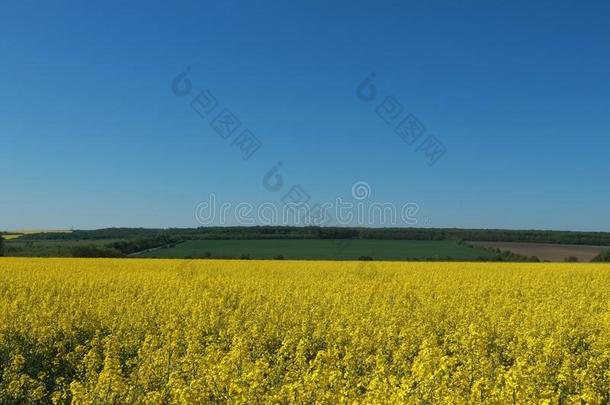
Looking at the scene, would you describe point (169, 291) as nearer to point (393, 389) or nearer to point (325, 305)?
point (325, 305)

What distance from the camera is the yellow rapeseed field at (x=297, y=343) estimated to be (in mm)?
6059

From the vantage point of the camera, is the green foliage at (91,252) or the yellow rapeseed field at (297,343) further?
the green foliage at (91,252)

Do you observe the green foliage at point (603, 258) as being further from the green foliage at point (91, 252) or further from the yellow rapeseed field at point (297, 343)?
the green foliage at point (91, 252)

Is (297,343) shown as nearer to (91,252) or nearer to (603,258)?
(91,252)

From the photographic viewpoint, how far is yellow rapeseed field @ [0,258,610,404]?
6.06 meters

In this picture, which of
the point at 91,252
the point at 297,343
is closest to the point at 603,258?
the point at 297,343

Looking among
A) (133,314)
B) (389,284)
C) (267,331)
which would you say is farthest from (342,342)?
(389,284)

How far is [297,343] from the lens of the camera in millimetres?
10969

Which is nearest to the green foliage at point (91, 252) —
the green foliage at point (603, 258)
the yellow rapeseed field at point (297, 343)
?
the yellow rapeseed field at point (297, 343)

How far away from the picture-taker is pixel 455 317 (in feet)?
44.5

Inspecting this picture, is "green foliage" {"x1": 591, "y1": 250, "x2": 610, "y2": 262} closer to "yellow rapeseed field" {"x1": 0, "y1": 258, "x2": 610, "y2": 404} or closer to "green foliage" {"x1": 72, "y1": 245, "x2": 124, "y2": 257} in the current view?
"yellow rapeseed field" {"x1": 0, "y1": 258, "x2": 610, "y2": 404}

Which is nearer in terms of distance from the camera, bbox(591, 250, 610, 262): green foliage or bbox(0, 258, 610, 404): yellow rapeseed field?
bbox(0, 258, 610, 404): yellow rapeseed field

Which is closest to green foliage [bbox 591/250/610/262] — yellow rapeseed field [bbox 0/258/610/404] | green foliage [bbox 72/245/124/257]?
yellow rapeseed field [bbox 0/258/610/404]

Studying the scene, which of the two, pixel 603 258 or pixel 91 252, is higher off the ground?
pixel 603 258
